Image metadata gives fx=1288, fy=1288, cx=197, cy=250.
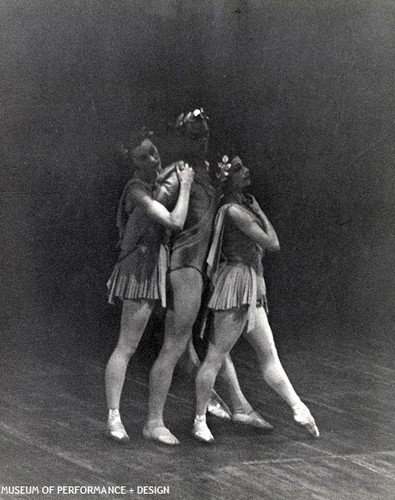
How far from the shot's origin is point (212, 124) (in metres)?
5.44

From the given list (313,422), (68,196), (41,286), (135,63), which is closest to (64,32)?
(135,63)

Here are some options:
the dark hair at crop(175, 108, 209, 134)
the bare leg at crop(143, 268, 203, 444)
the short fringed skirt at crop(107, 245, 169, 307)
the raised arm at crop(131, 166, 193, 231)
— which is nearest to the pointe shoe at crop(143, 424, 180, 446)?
the bare leg at crop(143, 268, 203, 444)

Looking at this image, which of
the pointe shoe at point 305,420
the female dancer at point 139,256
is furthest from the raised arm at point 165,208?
the pointe shoe at point 305,420

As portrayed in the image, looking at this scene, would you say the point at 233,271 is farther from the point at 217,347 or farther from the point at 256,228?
the point at 217,347

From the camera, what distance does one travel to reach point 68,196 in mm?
5383

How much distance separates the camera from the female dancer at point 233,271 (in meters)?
5.43

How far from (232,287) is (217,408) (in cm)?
56

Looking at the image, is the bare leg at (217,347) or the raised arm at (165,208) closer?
the raised arm at (165,208)

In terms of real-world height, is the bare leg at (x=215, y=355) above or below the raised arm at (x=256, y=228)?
below

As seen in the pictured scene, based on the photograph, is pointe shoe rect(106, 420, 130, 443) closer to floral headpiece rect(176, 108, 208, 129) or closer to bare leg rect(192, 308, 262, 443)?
bare leg rect(192, 308, 262, 443)

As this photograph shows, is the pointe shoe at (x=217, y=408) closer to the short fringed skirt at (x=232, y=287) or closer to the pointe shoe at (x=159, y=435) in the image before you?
the pointe shoe at (x=159, y=435)

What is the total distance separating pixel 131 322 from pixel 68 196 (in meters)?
0.59

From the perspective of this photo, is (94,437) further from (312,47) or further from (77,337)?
(312,47)

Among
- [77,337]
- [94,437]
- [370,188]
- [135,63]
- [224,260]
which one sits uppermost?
[135,63]
